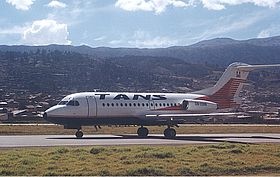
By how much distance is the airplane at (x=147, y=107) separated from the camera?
1609 inches

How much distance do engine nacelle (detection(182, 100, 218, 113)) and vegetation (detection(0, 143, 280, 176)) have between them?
70.1 ft

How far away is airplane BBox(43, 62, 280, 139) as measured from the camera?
1609 inches

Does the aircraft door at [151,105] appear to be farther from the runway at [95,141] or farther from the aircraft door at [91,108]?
the runway at [95,141]

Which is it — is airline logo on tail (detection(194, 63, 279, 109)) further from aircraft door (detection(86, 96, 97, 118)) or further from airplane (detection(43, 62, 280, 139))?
aircraft door (detection(86, 96, 97, 118))

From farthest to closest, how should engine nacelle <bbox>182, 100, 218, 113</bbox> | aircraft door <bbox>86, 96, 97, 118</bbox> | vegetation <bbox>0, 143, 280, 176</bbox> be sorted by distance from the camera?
engine nacelle <bbox>182, 100, 218, 113</bbox> < aircraft door <bbox>86, 96, 97, 118</bbox> < vegetation <bbox>0, 143, 280, 176</bbox>

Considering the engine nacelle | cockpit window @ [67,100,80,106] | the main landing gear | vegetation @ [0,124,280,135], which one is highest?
cockpit window @ [67,100,80,106]

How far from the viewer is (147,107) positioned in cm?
4434

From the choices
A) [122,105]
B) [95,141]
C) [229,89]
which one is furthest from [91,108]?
[229,89]

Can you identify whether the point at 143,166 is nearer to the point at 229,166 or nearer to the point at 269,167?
the point at 229,166

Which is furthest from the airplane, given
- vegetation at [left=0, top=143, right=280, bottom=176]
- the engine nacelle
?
vegetation at [left=0, top=143, right=280, bottom=176]

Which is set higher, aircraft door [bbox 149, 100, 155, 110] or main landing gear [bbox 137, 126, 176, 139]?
aircraft door [bbox 149, 100, 155, 110]

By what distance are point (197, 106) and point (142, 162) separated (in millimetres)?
26358

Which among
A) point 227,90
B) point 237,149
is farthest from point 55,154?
point 227,90

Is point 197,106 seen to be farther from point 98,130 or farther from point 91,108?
point 98,130
